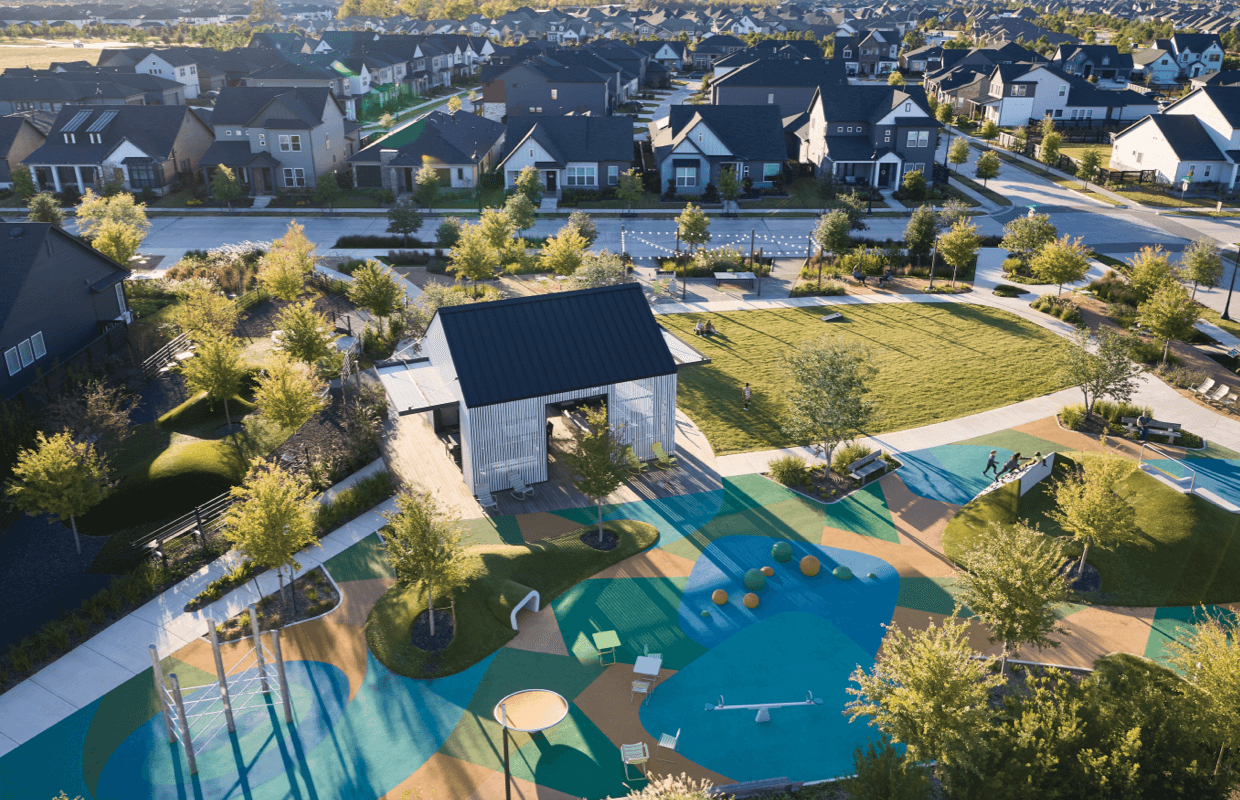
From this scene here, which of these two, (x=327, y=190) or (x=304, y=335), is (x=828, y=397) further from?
(x=327, y=190)

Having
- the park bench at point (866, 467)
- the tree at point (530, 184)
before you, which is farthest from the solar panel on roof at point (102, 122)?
the park bench at point (866, 467)

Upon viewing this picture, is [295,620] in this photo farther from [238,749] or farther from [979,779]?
[979,779]

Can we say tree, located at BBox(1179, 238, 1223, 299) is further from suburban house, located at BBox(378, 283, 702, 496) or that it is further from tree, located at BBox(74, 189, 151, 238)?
tree, located at BBox(74, 189, 151, 238)

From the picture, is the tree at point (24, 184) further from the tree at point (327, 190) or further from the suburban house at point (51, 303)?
the suburban house at point (51, 303)

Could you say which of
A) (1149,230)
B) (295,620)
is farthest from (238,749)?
(1149,230)

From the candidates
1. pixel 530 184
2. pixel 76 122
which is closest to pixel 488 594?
pixel 530 184

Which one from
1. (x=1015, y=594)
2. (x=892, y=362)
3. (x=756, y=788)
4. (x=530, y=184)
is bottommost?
(x=756, y=788)
